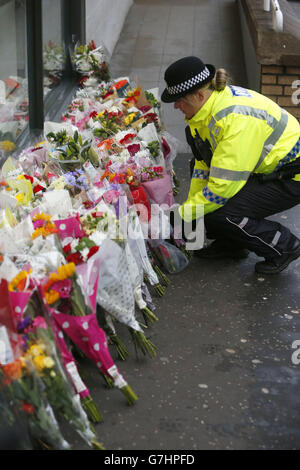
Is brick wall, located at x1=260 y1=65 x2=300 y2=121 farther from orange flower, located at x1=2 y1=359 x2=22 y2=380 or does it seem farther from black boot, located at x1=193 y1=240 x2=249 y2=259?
orange flower, located at x1=2 y1=359 x2=22 y2=380

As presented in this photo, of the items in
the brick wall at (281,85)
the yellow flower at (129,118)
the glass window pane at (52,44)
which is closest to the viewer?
the yellow flower at (129,118)

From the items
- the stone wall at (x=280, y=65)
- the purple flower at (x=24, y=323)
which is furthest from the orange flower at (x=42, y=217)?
the stone wall at (x=280, y=65)

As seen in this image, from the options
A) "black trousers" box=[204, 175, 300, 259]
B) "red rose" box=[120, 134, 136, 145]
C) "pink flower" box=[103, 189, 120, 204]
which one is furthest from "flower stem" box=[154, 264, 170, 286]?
"red rose" box=[120, 134, 136, 145]

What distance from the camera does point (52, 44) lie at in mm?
7129

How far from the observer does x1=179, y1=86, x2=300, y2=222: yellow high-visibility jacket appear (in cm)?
427

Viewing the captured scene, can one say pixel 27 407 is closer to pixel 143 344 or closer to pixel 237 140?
pixel 143 344

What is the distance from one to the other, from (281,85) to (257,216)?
9.26 feet

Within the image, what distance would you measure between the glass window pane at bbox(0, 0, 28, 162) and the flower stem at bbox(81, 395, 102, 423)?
2665 mm

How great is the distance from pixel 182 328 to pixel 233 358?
1.43ft

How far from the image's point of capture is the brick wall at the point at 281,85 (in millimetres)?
7043

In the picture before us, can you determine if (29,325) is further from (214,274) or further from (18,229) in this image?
(214,274)

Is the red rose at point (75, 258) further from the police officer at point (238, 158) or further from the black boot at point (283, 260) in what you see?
the black boot at point (283, 260)

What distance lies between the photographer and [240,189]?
4602 mm

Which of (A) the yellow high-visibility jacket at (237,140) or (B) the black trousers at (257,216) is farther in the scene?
(B) the black trousers at (257,216)
